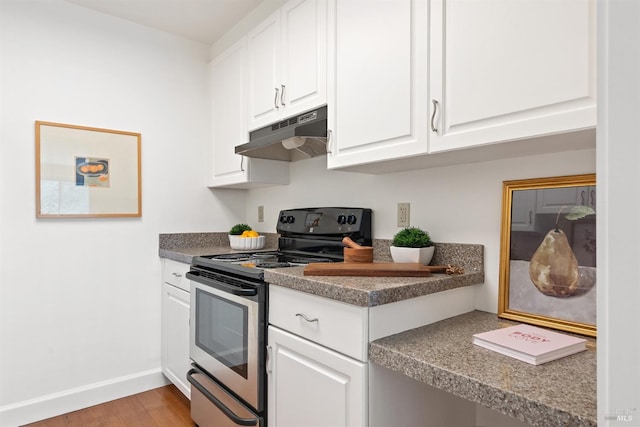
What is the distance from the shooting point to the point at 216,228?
288cm

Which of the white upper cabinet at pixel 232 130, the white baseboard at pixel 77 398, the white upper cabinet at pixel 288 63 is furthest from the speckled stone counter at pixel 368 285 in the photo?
the white baseboard at pixel 77 398

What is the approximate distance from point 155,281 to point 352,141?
1.80m

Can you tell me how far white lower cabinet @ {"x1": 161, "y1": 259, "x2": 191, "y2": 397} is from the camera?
7.38 feet

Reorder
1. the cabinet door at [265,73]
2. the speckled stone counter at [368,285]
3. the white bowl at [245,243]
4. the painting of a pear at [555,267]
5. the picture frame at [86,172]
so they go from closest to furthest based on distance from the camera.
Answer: the speckled stone counter at [368,285], the painting of a pear at [555,267], the cabinet door at [265,73], the picture frame at [86,172], the white bowl at [245,243]

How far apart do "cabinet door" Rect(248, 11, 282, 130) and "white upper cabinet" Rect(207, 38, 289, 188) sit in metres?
0.11

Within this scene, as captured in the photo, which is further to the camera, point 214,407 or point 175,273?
point 175,273

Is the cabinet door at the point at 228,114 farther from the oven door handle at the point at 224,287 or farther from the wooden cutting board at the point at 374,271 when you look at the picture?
the wooden cutting board at the point at 374,271

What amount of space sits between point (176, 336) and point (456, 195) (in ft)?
6.11

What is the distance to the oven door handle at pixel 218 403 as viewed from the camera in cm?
156

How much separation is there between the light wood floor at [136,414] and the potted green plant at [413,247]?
1542mm

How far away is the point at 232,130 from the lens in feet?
8.17

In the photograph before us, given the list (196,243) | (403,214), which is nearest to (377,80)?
(403,214)

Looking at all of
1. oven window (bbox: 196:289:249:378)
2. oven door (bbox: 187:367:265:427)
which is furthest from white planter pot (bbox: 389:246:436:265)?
oven door (bbox: 187:367:265:427)

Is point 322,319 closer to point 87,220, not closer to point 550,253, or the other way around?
point 550,253
